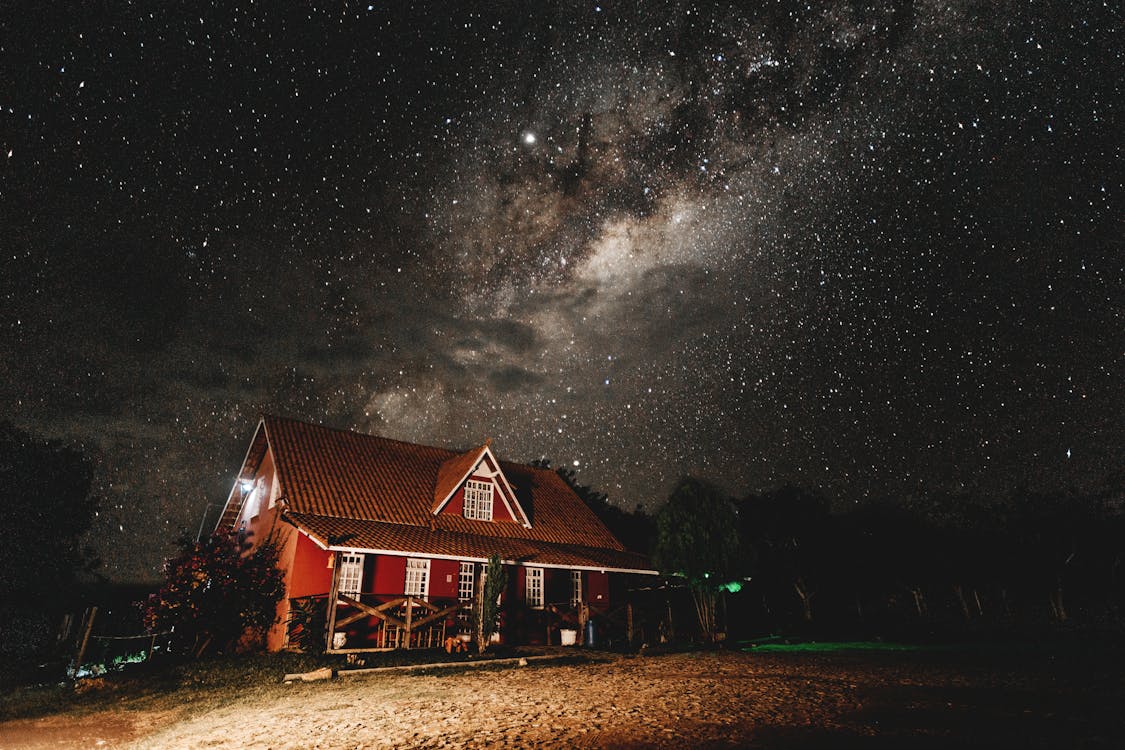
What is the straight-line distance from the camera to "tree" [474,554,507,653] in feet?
57.1

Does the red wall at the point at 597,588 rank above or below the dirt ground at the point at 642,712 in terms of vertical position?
above

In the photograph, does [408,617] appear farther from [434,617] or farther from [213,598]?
[213,598]

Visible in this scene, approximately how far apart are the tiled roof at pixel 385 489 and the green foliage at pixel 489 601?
6.25 metres

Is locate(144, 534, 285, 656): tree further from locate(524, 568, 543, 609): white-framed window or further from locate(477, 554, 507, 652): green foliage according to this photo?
locate(524, 568, 543, 609): white-framed window

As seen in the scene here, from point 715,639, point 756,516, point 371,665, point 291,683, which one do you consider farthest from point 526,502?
point 756,516

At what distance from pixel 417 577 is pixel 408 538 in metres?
1.62

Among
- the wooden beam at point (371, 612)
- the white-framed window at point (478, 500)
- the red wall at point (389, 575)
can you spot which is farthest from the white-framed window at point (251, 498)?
the wooden beam at point (371, 612)

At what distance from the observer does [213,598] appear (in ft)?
60.3

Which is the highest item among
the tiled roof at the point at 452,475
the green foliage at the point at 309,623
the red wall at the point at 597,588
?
the tiled roof at the point at 452,475

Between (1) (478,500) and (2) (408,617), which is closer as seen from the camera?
(2) (408,617)

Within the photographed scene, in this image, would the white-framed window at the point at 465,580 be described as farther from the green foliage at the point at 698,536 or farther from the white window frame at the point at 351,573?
the green foliage at the point at 698,536

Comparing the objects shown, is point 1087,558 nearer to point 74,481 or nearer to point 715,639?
point 715,639

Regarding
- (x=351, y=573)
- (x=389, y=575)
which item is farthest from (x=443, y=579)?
(x=351, y=573)

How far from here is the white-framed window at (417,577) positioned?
2144 cm
